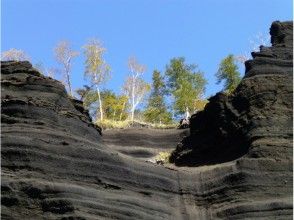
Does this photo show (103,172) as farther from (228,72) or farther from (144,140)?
(228,72)

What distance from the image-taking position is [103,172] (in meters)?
11.7

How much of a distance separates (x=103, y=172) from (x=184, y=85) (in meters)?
33.4

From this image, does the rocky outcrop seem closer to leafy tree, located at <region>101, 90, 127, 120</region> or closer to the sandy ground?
the sandy ground

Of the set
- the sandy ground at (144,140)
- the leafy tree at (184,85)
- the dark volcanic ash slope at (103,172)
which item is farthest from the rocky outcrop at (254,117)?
the leafy tree at (184,85)

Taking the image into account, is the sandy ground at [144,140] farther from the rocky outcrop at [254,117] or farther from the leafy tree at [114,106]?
the leafy tree at [114,106]

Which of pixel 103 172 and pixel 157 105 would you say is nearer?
pixel 103 172

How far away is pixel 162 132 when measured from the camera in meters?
25.1

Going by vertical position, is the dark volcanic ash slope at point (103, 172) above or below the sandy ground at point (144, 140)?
below

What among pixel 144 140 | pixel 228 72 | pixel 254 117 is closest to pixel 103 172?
pixel 254 117

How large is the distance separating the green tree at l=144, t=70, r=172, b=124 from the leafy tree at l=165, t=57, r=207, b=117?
64 cm

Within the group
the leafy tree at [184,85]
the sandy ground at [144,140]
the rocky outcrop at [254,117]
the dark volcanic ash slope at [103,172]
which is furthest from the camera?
the leafy tree at [184,85]

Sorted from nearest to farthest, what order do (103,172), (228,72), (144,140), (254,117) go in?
(103,172)
(254,117)
(144,140)
(228,72)

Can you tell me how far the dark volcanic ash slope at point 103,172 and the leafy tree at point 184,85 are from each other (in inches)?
1149

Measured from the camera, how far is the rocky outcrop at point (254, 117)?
12.7 meters
